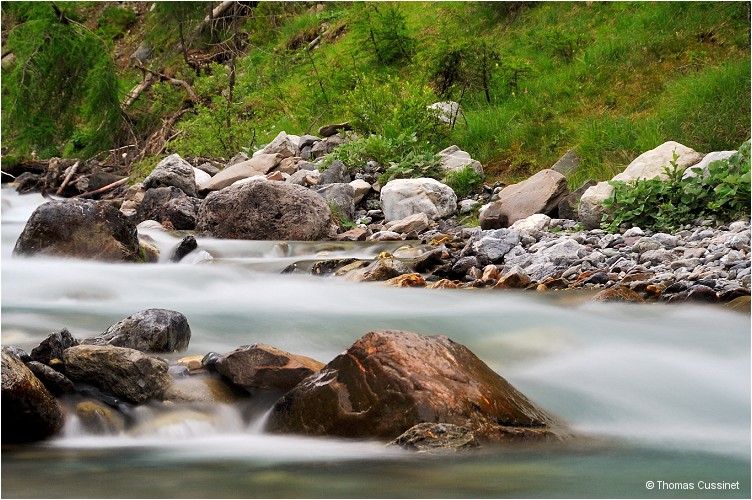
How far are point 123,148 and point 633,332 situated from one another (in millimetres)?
13817

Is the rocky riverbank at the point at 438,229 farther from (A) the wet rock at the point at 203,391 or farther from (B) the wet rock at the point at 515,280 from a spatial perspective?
(A) the wet rock at the point at 203,391

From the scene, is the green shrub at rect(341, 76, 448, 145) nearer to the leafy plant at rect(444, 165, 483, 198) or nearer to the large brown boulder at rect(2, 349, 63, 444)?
the leafy plant at rect(444, 165, 483, 198)

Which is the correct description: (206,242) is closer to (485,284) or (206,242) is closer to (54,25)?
(485,284)

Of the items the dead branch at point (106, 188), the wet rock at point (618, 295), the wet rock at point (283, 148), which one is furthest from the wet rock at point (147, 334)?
the dead branch at point (106, 188)

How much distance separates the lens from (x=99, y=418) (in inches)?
147

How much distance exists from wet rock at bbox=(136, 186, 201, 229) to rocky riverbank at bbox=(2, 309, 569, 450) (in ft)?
21.4

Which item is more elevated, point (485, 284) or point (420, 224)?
point (420, 224)

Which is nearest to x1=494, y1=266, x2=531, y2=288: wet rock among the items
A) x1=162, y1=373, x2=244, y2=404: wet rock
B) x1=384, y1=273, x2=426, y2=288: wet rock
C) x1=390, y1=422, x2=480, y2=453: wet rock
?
x1=384, y1=273, x2=426, y2=288: wet rock

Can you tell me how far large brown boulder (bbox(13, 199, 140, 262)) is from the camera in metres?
7.75

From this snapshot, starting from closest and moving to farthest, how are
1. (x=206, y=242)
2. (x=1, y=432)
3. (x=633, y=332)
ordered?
(x=1, y=432)
(x=633, y=332)
(x=206, y=242)

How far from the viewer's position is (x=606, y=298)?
604cm

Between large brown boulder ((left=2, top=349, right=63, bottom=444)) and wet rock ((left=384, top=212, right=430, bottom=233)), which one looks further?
wet rock ((left=384, top=212, right=430, bottom=233))

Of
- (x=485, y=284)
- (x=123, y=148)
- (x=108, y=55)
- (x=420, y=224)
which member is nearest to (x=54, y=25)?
(x=108, y=55)

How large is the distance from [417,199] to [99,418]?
6.48m
